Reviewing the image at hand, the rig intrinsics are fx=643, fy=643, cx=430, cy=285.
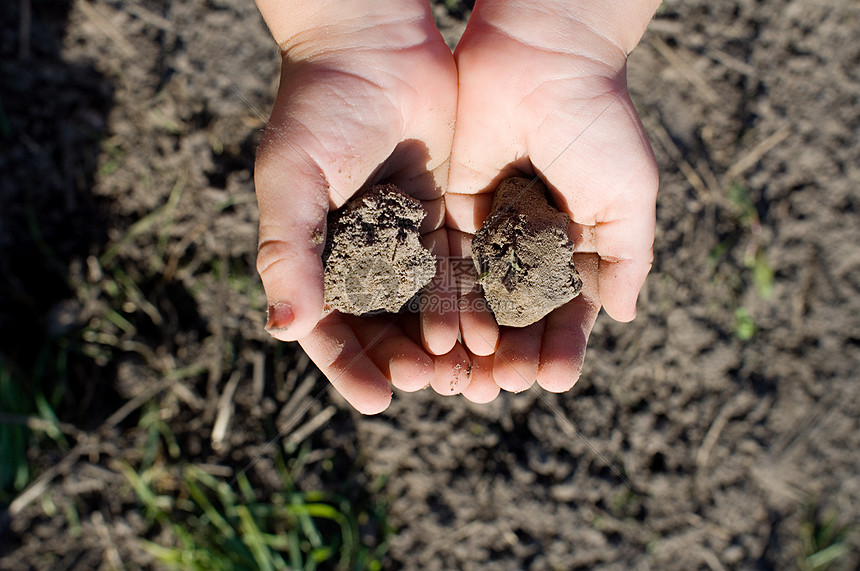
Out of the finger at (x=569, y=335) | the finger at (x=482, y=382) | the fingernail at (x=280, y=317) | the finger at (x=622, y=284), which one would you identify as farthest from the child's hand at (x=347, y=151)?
the finger at (x=622, y=284)

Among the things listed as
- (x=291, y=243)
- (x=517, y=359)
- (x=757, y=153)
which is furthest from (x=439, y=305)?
(x=757, y=153)

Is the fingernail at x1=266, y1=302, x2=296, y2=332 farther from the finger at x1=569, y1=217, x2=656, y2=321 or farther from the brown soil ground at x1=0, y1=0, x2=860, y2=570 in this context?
the finger at x1=569, y1=217, x2=656, y2=321

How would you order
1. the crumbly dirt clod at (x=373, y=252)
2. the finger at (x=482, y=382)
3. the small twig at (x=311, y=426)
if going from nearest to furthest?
the crumbly dirt clod at (x=373, y=252), the finger at (x=482, y=382), the small twig at (x=311, y=426)

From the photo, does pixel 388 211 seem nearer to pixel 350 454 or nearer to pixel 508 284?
pixel 508 284

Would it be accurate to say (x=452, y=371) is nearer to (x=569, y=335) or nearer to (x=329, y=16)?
(x=569, y=335)

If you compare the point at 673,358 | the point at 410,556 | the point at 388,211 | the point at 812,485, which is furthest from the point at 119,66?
the point at 812,485

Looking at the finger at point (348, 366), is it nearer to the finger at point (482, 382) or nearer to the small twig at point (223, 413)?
the finger at point (482, 382)
